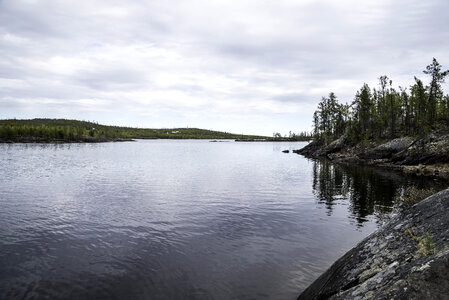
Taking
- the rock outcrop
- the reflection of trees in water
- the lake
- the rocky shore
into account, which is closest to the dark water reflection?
the reflection of trees in water

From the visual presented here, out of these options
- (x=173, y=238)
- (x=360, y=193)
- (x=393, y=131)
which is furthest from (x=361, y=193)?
(x=393, y=131)

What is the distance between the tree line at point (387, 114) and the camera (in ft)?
239

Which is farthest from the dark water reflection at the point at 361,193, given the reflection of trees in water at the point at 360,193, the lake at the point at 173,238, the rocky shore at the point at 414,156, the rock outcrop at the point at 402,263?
the rock outcrop at the point at 402,263

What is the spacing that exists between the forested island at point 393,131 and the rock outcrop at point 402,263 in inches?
1897

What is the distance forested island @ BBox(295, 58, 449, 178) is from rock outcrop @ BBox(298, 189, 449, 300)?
158 ft

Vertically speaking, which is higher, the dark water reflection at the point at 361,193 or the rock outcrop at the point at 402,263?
the rock outcrop at the point at 402,263

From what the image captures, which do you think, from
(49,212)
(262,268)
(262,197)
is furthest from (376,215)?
(49,212)

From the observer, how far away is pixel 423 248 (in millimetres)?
6539

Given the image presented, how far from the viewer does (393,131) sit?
3413 inches

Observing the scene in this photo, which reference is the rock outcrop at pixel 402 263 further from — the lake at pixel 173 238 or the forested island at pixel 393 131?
the forested island at pixel 393 131

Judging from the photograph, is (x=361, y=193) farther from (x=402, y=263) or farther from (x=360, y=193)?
(x=402, y=263)

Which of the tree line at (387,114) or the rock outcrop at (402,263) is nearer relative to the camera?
the rock outcrop at (402,263)

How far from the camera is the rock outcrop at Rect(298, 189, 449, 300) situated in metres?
5.09

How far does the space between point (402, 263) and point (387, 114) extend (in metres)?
106
